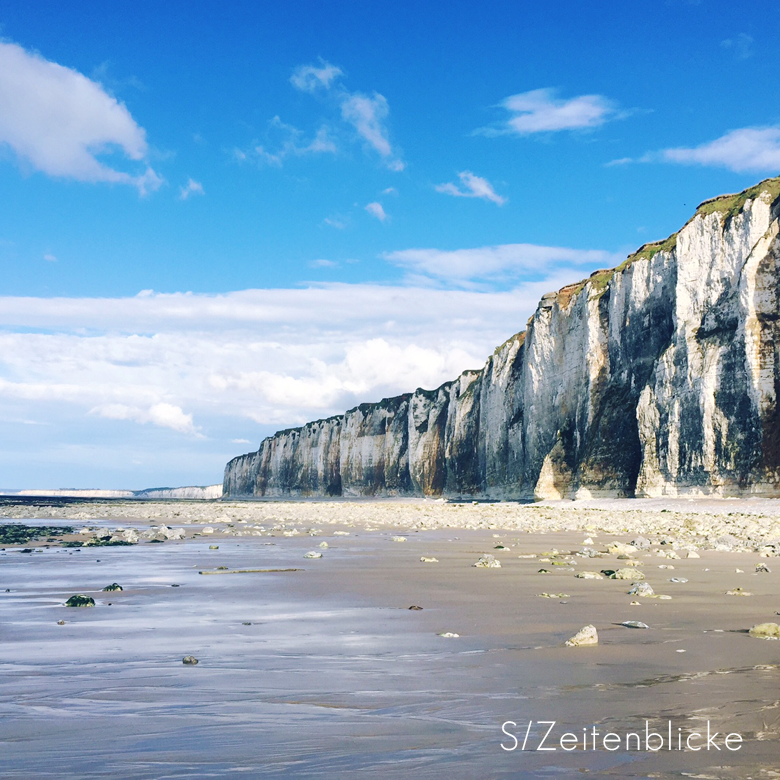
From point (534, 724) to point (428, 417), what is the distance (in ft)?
261

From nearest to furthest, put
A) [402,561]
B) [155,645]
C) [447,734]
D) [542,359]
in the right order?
1. [447,734]
2. [155,645]
3. [402,561]
4. [542,359]

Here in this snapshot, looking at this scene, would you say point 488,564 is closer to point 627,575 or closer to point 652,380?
point 627,575

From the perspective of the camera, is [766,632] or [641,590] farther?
[641,590]

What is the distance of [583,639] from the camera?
5.45 meters

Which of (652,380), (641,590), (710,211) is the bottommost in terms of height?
(641,590)

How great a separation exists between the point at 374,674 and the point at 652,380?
38055 mm

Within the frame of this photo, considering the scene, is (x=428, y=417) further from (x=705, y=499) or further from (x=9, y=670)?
(x=9, y=670)

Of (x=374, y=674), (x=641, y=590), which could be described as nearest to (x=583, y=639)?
(x=374, y=674)

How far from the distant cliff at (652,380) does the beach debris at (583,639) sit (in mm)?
29900

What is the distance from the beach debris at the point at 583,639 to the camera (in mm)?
5438

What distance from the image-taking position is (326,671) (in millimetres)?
4684

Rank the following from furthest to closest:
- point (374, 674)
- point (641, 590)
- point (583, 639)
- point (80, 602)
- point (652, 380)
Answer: point (652, 380) < point (641, 590) < point (80, 602) < point (583, 639) < point (374, 674)

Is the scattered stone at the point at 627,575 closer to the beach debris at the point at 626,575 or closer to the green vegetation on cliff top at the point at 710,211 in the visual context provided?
the beach debris at the point at 626,575

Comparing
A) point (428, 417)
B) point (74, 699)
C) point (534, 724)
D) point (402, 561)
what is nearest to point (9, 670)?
point (74, 699)
